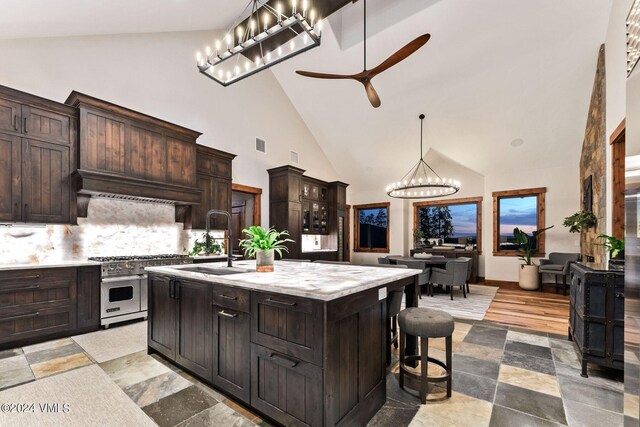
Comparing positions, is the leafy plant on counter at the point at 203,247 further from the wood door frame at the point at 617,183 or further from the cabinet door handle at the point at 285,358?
the wood door frame at the point at 617,183

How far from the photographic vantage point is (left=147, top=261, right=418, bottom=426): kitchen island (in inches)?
63.9

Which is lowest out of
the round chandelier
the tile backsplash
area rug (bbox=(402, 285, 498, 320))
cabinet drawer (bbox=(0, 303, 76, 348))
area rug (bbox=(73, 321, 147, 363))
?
area rug (bbox=(402, 285, 498, 320))

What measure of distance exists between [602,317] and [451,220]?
6191 mm

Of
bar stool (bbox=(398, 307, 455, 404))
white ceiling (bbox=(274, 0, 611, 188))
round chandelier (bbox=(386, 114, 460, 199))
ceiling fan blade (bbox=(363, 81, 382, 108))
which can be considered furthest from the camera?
round chandelier (bbox=(386, 114, 460, 199))

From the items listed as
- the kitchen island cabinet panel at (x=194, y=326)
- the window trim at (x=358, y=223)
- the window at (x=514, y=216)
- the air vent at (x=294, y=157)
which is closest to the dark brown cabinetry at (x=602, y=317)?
the kitchen island cabinet panel at (x=194, y=326)

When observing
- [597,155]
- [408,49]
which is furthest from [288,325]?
[597,155]

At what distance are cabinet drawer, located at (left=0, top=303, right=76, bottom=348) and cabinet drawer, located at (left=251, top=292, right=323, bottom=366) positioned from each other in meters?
3.03

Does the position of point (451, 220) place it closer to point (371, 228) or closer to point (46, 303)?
point (371, 228)

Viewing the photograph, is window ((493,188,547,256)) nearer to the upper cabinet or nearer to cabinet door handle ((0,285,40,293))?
the upper cabinet

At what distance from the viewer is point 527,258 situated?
22.2ft

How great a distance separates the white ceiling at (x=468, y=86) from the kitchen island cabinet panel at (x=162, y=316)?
17.0 ft

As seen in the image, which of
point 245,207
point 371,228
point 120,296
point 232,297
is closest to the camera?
point 232,297

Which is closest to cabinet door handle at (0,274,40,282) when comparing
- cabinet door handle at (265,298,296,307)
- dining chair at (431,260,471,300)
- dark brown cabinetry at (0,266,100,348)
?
dark brown cabinetry at (0,266,100,348)

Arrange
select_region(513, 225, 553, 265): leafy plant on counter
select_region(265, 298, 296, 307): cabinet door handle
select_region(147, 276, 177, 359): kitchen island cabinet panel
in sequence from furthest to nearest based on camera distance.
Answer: select_region(513, 225, 553, 265): leafy plant on counter → select_region(147, 276, 177, 359): kitchen island cabinet panel → select_region(265, 298, 296, 307): cabinet door handle
